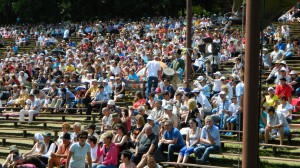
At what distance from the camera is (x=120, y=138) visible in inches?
572

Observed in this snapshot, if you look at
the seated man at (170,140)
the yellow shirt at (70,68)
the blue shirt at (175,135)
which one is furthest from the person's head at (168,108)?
the yellow shirt at (70,68)

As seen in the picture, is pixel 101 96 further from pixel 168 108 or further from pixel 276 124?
pixel 276 124

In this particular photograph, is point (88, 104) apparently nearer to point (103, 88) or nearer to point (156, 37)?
point (103, 88)

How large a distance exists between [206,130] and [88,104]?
25.4 feet

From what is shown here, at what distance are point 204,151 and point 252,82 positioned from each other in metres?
6.83

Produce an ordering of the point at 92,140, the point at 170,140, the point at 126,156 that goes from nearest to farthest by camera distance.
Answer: the point at 126,156 < the point at 170,140 < the point at 92,140

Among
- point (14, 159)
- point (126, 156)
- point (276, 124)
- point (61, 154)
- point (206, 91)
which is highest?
point (206, 91)

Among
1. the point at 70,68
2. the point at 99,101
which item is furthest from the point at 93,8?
the point at 99,101

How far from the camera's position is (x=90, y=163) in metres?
13.8

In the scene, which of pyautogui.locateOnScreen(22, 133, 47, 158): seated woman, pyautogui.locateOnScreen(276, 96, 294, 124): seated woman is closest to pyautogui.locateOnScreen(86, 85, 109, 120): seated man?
pyautogui.locateOnScreen(22, 133, 47, 158): seated woman

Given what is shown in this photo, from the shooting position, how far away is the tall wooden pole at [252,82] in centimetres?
688

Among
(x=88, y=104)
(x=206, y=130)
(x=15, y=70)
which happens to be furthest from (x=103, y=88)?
(x=15, y=70)

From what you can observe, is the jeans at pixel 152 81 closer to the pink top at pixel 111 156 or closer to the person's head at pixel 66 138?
the person's head at pixel 66 138

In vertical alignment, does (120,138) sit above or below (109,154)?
above
